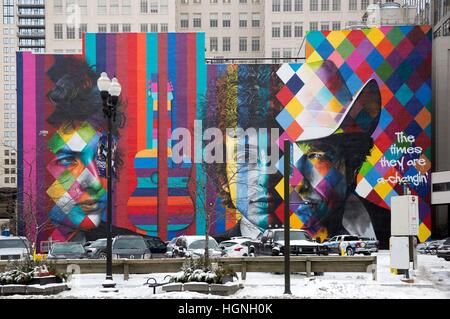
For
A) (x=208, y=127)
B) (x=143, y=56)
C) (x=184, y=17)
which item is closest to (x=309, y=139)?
(x=208, y=127)

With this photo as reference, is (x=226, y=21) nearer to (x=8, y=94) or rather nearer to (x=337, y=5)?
(x=337, y=5)

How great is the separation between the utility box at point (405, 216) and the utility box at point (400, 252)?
78cm

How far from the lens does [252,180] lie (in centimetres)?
4803

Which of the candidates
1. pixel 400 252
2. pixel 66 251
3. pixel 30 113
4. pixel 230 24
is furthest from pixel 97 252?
pixel 230 24

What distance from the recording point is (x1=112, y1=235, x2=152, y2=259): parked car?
77.0 feet

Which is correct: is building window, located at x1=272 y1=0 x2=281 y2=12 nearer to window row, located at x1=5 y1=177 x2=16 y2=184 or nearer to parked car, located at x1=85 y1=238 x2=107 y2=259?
parked car, located at x1=85 y1=238 x2=107 y2=259

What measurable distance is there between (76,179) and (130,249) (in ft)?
85.0

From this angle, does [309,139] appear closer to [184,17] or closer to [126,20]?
[126,20]

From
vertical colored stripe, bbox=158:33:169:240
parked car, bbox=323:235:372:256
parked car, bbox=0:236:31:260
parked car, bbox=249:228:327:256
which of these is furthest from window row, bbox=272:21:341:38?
parked car, bbox=0:236:31:260

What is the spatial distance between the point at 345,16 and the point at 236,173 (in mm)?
52177

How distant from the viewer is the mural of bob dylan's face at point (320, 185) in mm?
47281

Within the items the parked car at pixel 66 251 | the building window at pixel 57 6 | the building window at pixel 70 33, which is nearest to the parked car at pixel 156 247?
the parked car at pixel 66 251

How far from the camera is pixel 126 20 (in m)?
90.7

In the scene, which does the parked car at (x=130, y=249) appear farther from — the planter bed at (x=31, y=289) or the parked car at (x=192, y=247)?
the planter bed at (x=31, y=289)
